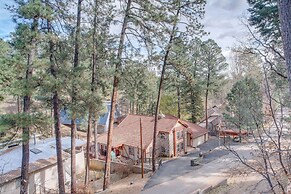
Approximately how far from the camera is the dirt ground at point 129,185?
44.9ft

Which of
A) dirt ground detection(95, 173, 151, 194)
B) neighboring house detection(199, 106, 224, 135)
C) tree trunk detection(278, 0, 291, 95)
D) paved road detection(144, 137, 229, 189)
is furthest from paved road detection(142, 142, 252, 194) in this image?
neighboring house detection(199, 106, 224, 135)

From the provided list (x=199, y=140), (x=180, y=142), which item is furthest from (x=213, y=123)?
(x=180, y=142)

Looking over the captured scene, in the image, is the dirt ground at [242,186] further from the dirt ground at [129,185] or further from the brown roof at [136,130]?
the brown roof at [136,130]

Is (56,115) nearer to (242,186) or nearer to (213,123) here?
(242,186)

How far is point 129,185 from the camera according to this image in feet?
49.4

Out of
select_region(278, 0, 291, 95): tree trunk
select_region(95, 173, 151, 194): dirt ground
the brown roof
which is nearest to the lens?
select_region(278, 0, 291, 95): tree trunk

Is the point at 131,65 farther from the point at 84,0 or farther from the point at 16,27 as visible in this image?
the point at 16,27

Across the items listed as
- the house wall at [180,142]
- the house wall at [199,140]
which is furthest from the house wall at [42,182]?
the house wall at [199,140]

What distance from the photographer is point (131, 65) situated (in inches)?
508

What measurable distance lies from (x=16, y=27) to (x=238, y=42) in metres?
8.00

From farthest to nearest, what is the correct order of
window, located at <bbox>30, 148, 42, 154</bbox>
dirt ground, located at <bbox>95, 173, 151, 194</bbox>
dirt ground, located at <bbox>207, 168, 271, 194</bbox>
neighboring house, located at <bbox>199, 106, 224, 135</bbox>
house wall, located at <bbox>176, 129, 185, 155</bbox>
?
neighboring house, located at <bbox>199, 106, 224, 135</bbox>
house wall, located at <bbox>176, 129, 185, 155</bbox>
window, located at <bbox>30, 148, 42, 154</bbox>
dirt ground, located at <bbox>95, 173, 151, 194</bbox>
dirt ground, located at <bbox>207, 168, 271, 194</bbox>

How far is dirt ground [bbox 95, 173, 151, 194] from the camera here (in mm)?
13695

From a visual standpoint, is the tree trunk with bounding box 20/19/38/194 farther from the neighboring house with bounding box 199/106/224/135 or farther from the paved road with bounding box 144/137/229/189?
the neighboring house with bounding box 199/106/224/135

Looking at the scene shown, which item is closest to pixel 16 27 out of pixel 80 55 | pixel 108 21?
pixel 80 55
